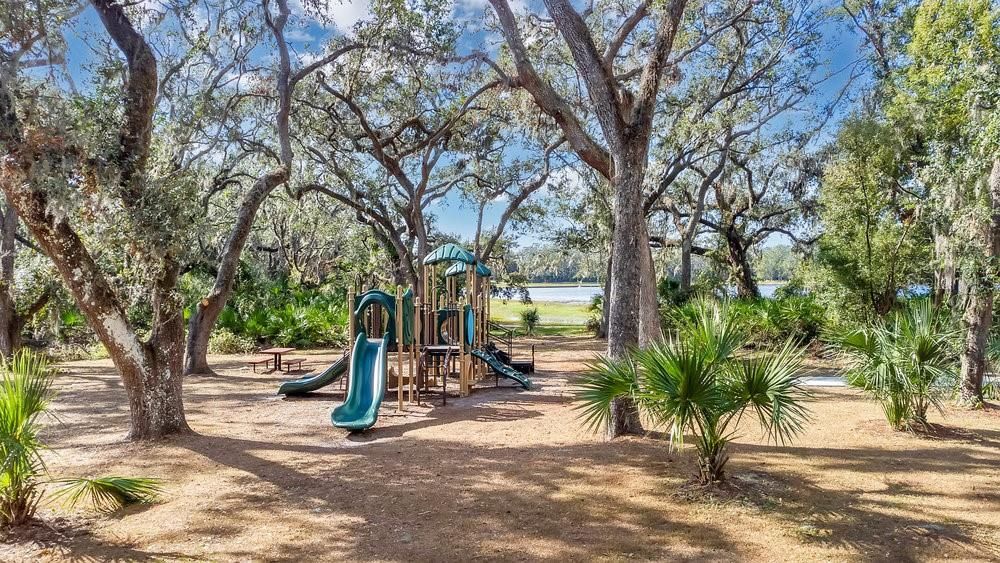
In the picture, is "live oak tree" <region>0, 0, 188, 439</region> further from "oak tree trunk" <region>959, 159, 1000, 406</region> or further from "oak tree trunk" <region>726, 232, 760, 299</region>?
"oak tree trunk" <region>726, 232, 760, 299</region>

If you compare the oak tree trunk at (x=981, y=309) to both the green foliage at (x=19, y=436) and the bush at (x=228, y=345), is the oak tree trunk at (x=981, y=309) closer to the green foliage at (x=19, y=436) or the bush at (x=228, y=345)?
the green foliage at (x=19, y=436)

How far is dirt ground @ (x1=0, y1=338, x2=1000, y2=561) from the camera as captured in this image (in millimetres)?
3957

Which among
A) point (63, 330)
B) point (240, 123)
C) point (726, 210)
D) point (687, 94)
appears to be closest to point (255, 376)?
point (240, 123)

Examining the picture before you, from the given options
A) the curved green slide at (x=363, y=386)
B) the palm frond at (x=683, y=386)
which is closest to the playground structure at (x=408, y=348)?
the curved green slide at (x=363, y=386)

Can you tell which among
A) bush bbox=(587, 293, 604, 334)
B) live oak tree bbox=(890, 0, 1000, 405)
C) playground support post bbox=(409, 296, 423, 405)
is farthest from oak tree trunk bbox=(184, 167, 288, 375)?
bush bbox=(587, 293, 604, 334)

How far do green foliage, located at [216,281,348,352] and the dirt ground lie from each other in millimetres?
10020

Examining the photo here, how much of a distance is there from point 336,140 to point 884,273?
13.1 meters

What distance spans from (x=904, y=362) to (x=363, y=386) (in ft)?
21.6

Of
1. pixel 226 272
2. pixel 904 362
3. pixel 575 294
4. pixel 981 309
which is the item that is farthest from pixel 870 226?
→ pixel 575 294

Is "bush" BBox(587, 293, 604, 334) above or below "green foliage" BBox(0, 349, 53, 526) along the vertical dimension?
above

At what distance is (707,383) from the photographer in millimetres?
4430

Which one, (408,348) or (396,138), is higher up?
(396,138)

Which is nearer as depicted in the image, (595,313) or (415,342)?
(415,342)

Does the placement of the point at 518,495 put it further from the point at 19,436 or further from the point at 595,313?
the point at 595,313
